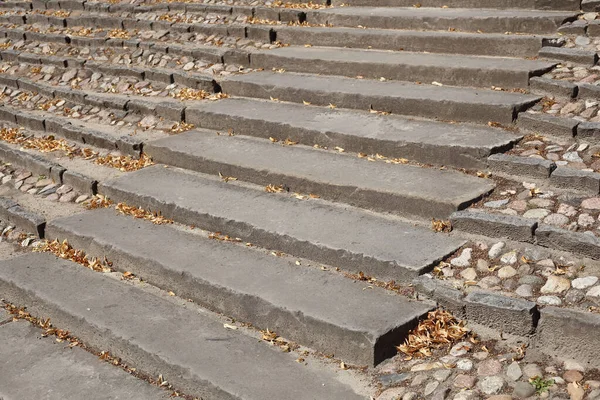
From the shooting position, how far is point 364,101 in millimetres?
6039

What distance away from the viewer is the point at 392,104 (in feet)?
19.2

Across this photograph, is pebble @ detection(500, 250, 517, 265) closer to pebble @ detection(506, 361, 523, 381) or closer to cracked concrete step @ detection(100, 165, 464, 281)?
cracked concrete step @ detection(100, 165, 464, 281)

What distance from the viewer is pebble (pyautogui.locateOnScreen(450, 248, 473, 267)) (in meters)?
4.00

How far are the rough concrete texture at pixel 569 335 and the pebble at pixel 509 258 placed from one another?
1.64 feet

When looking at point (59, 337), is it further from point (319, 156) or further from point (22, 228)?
point (319, 156)

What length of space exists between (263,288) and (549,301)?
61.7 inches

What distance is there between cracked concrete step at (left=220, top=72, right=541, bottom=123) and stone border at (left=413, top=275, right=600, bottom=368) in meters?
2.01

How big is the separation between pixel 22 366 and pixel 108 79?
486 cm

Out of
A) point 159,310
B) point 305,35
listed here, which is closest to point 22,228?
point 159,310

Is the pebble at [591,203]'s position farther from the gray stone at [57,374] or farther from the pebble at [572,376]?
the gray stone at [57,374]

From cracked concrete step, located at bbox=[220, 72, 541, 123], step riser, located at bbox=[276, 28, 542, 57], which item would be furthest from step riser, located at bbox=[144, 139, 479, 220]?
step riser, located at bbox=[276, 28, 542, 57]

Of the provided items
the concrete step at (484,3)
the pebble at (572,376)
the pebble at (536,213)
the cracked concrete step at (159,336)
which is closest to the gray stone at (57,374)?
the cracked concrete step at (159,336)

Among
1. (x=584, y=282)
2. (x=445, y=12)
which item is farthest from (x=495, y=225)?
(x=445, y=12)

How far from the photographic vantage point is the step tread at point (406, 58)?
19.1 ft
